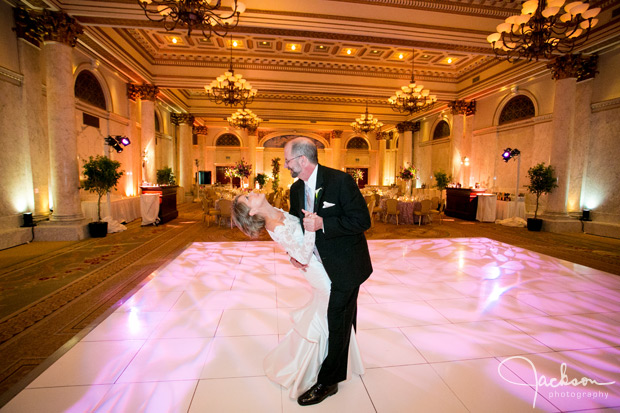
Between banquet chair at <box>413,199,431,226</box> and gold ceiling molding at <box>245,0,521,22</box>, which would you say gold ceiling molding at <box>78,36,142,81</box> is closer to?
gold ceiling molding at <box>245,0,521,22</box>

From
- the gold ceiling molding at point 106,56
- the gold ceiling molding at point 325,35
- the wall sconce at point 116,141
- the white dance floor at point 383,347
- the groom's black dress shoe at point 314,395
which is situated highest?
the gold ceiling molding at point 325,35

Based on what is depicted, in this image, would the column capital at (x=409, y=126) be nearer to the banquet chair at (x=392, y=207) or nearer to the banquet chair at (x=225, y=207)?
the banquet chair at (x=392, y=207)

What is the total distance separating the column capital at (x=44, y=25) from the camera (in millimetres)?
6168

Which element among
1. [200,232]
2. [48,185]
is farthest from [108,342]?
[48,185]

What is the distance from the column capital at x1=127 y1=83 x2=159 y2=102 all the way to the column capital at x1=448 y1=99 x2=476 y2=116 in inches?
481

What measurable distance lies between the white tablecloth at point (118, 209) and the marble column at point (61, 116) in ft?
2.78

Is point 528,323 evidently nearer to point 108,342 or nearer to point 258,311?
point 258,311

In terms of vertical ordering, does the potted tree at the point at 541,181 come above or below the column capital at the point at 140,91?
below

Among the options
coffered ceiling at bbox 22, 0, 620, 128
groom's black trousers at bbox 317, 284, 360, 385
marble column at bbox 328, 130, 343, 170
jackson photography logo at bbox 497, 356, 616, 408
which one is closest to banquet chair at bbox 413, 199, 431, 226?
coffered ceiling at bbox 22, 0, 620, 128

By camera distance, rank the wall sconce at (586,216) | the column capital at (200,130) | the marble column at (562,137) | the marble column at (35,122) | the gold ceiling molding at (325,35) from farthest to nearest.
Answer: the column capital at (200,130)
the wall sconce at (586,216)
the marble column at (562,137)
the gold ceiling molding at (325,35)
the marble column at (35,122)

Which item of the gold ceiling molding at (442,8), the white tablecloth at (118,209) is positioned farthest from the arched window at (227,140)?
the gold ceiling molding at (442,8)

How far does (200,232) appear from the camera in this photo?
7.91m

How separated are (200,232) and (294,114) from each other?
10799mm

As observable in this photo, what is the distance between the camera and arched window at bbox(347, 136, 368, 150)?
74.0 ft
